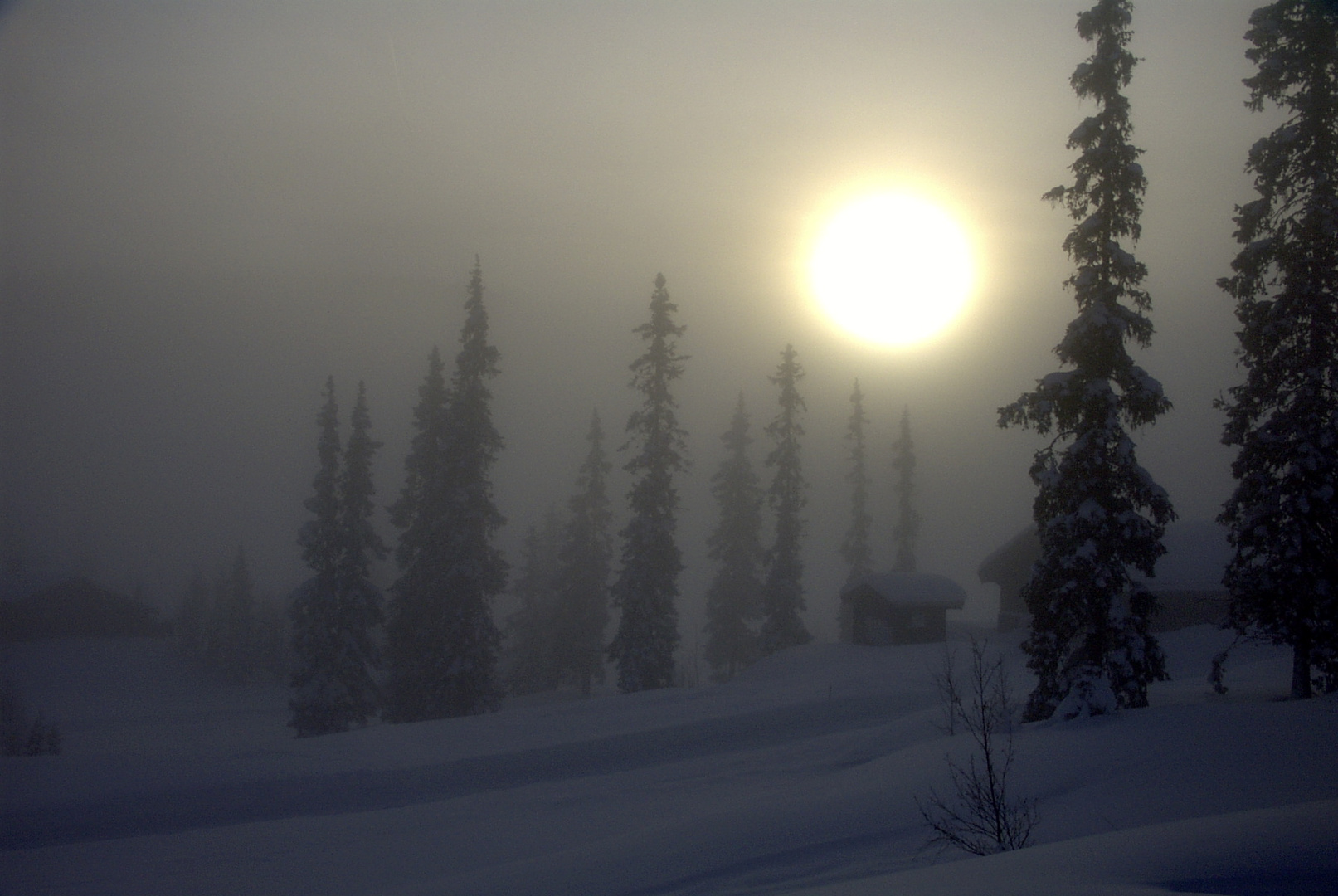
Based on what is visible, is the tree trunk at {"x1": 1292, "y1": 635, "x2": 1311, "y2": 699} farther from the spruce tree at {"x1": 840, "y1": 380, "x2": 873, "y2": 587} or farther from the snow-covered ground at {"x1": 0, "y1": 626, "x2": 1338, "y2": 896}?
the spruce tree at {"x1": 840, "y1": 380, "x2": 873, "y2": 587}

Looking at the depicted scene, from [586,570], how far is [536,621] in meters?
9.42

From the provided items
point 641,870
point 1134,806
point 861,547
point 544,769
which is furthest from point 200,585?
point 1134,806

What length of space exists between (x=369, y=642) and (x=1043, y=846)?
33.9 meters

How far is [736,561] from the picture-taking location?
5831cm

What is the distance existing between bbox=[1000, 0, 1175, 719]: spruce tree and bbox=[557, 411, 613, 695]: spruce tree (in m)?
35.5

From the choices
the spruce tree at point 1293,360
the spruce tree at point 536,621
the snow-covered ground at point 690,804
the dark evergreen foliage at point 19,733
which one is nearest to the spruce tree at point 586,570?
the spruce tree at point 536,621

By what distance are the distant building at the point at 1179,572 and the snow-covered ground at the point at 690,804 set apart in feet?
36.7

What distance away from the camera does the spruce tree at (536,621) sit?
2282 inches

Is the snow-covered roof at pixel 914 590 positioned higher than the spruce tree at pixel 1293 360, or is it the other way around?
the spruce tree at pixel 1293 360

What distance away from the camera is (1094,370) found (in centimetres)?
2000

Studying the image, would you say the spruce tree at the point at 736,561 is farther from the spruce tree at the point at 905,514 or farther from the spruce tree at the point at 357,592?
the spruce tree at the point at 357,592

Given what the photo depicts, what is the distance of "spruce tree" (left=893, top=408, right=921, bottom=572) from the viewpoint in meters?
65.6

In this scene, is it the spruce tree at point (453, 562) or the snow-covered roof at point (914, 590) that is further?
the snow-covered roof at point (914, 590)

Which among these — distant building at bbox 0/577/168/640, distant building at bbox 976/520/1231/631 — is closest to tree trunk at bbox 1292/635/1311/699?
distant building at bbox 976/520/1231/631
